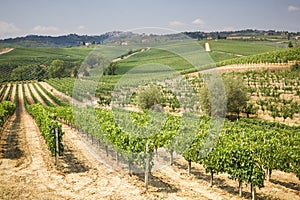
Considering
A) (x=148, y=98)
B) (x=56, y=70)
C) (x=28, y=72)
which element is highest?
(x=56, y=70)

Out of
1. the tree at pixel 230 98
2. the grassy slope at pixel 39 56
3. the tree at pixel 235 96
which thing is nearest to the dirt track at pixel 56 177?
the tree at pixel 230 98

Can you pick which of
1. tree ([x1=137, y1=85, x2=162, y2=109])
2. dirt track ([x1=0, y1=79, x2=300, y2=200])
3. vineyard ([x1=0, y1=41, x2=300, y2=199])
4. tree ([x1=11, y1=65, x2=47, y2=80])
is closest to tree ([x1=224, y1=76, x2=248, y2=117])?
tree ([x1=137, y1=85, x2=162, y2=109])

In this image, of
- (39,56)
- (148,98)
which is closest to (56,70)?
(39,56)

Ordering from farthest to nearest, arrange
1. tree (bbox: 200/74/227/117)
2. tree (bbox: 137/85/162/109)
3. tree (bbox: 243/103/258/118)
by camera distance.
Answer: tree (bbox: 137/85/162/109) < tree (bbox: 243/103/258/118) < tree (bbox: 200/74/227/117)

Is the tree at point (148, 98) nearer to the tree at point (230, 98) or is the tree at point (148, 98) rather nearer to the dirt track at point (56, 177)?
the tree at point (230, 98)

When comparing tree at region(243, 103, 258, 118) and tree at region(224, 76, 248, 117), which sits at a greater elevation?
tree at region(224, 76, 248, 117)

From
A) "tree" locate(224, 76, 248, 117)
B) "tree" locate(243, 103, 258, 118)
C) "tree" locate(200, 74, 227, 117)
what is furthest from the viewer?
"tree" locate(243, 103, 258, 118)

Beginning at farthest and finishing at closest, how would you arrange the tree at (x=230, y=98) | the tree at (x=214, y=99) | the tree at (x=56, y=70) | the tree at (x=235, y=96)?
1. the tree at (x=56, y=70)
2. the tree at (x=235, y=96)
3. the tree at (x=230, y=98)
4. the tree at (x=214, y=99)

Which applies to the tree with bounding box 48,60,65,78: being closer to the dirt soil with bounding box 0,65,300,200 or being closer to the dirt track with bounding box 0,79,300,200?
the dirt soil with bounding box 0,65,300,200

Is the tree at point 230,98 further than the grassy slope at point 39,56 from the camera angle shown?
No

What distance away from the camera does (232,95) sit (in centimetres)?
3559

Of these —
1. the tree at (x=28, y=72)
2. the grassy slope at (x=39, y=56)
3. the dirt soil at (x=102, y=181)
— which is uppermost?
the grassy slope at (x=39, y=56)

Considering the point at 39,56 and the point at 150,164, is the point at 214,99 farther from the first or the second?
the point at 39,56

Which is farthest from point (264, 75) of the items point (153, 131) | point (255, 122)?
point (153, 131)
